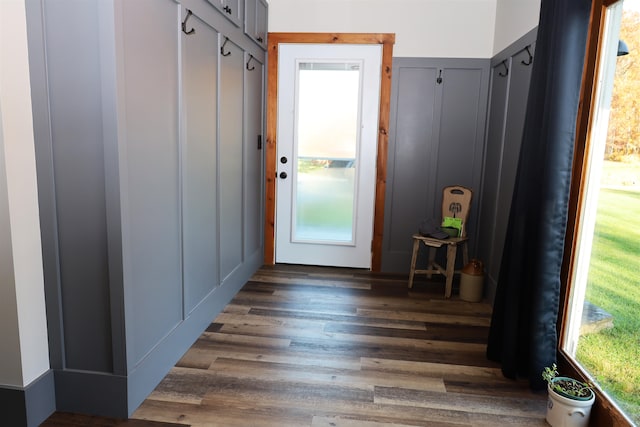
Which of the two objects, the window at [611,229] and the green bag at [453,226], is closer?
the window at [611,229]

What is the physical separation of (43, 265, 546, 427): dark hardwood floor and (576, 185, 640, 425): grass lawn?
1.11 feet

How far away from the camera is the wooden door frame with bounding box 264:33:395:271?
12.8ft

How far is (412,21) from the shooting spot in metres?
3.86

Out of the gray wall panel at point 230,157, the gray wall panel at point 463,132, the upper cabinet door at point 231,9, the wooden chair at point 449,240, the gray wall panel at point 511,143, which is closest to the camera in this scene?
the upper cabinet door at point 231,9

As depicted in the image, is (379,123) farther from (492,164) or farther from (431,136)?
(492,164)

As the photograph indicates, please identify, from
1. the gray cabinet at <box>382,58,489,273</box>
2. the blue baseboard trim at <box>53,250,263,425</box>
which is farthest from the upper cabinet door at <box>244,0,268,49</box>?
the blue baseboard trim at <box>53,250,263,425</box>

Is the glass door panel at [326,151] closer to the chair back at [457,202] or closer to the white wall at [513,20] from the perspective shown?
the chair back at [457,202]

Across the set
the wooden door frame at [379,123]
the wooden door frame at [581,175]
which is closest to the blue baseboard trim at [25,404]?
the wooden door frame at [581,175]

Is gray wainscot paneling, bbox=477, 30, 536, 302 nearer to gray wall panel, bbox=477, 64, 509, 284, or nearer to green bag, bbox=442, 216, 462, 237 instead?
gray wall panel, bbox=477, 64, 509, 284

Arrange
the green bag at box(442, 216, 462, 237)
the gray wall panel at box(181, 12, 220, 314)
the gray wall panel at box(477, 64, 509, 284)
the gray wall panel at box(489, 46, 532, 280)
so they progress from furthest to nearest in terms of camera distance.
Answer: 1. the green bag at box(442, 216, 462, 237)
2. the gray wall panel at box(477, 64, 509, 284)
3. the gray wall panel at box(489, 46, 532, 280)
4. the gray wall panel at box(181, 12, 220, 314)

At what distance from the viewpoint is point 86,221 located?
1.79m

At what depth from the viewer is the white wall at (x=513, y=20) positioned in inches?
115

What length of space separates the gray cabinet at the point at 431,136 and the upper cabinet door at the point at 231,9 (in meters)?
1.47

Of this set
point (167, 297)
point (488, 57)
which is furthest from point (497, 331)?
point (488, 57)
